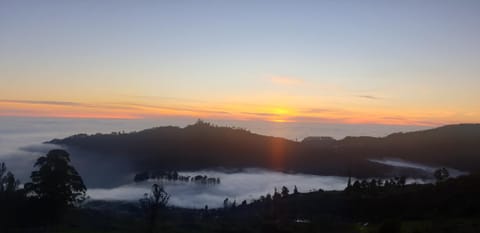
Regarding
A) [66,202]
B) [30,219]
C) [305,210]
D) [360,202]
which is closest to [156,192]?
[66,202]

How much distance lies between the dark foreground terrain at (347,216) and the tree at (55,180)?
2515 millimetres

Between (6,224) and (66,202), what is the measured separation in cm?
713

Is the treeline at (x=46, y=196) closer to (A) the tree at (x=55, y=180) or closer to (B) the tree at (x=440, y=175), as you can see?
(A) the tree at (x=55, y=180)

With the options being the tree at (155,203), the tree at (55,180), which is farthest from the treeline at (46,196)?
the tree at (155,203)

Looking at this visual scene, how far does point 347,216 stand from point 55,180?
57.4 m

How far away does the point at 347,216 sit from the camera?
3971 inches

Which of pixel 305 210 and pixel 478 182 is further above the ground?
pixel 478 182

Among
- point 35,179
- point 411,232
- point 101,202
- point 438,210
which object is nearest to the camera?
point 411,232

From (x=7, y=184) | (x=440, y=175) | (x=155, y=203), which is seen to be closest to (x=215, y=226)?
(x=155, y=203)

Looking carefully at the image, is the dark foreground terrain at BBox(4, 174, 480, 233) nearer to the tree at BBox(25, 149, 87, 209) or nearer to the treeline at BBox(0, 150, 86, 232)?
the treeline at BBox(0, 150, 86, 232)

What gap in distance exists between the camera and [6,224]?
61594 millimetres

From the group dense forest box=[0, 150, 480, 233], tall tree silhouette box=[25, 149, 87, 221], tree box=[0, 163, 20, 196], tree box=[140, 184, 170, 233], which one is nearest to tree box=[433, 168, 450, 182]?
dense forest box=[0, 150, 480, 233]

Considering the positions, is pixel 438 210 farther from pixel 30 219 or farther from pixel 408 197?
pixel 30 219

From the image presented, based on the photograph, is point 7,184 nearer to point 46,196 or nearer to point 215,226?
point 46,196
